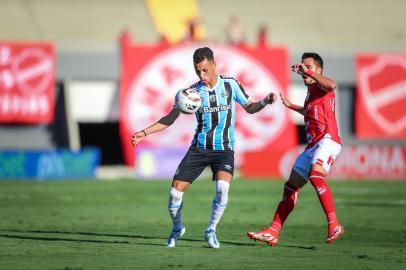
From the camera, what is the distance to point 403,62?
33.8m

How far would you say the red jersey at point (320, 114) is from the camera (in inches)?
493

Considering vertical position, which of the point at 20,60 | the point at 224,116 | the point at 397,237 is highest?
the point at 20,60

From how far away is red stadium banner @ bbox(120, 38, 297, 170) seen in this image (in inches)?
1254

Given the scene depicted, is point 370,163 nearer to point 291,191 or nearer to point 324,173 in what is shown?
point 291,191

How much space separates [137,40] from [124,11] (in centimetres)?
234

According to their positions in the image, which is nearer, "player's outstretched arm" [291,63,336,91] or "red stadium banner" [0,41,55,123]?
"player's outstretched arm" [291,63,336,91]

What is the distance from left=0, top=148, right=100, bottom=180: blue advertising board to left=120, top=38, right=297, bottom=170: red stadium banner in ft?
5.50

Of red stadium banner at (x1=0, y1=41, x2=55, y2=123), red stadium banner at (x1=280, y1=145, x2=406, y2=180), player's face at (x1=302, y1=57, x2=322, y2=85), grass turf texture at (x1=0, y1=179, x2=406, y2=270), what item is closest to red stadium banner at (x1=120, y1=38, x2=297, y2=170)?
red stadium banner at (x1=280, y1=145, x2=406, y2=180)

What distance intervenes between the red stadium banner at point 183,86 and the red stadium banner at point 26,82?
7.56ft

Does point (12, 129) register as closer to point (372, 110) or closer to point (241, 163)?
point (241, 163)

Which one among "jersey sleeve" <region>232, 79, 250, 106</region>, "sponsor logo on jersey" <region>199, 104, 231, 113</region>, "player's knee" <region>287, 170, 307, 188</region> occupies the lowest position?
"player's knee" <region>287, 170, 307, 188</region>

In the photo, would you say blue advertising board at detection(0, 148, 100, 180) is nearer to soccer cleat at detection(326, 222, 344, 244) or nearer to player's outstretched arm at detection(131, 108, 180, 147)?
player's outstretched arm at detection(131, 108, 180, 147)

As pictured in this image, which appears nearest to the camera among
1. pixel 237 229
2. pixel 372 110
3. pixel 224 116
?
pixel 224 116

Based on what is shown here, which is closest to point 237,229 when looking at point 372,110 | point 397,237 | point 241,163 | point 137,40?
point 397,237
